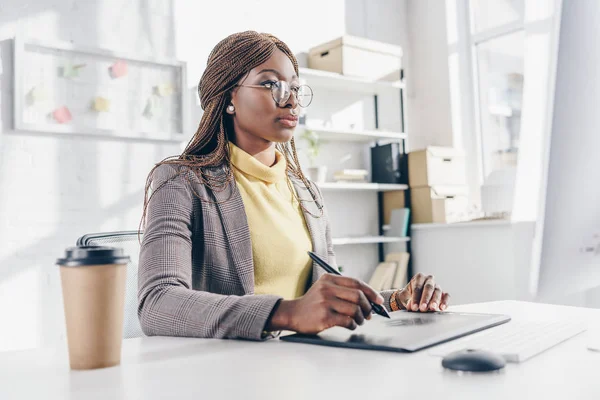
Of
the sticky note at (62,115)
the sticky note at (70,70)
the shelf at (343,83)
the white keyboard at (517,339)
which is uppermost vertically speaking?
the shelf at (343,83)

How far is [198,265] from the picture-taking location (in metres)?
1.20

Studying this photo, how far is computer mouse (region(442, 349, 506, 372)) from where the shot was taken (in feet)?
1.97

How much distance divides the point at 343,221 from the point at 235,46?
2390 mm

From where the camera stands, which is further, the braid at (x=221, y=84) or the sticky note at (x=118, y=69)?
the sticky note at (x=118, y=69)

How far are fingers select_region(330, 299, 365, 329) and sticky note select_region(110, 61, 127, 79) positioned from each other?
7.93ft

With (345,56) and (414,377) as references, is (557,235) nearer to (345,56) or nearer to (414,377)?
(414,377)

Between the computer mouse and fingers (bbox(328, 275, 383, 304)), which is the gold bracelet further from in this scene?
the computer mouse

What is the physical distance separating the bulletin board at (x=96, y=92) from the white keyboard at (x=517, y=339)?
2370 mm

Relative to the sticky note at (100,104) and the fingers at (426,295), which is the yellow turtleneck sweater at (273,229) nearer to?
the fingers at (426,295)

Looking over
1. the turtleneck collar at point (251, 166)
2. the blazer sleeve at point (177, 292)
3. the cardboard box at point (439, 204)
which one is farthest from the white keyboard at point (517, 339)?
the cardboard box at point (439, 204)

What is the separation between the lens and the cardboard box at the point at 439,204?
353cm

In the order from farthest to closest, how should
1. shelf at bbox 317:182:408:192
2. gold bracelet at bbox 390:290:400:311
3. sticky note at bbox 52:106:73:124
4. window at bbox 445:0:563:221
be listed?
window at bbox 445:0:563:221 < shelf at bbox 317:182:408:192 < sticky note at bbox 52:106:73:124 < gold bracelet at bbox 390:290:400:311

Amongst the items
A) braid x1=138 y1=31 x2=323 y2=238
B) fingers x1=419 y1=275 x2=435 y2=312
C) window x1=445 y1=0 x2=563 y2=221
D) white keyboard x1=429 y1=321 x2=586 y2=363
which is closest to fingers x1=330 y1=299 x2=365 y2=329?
white keyboard x1=429 y1=321 x2=586 y2=363

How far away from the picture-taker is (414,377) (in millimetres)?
590
